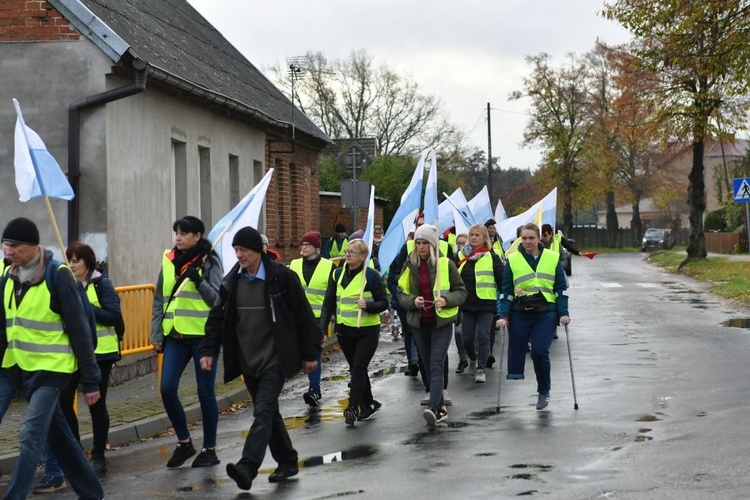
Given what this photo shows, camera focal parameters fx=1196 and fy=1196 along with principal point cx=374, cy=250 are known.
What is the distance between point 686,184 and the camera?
303ft

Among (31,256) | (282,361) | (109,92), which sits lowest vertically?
(282,361)

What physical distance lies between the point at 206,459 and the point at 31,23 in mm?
8318

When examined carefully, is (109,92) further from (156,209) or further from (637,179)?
(637,179)

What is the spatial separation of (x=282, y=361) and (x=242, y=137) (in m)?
14.9

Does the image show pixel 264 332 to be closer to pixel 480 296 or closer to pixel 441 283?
pixel 441 283

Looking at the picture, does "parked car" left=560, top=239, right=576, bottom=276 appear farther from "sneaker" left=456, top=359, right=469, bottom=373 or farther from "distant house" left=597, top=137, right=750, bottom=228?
"distant house" left=597, top=137, right=750, bottom=228

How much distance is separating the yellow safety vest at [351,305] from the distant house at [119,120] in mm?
4803

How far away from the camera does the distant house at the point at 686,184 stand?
86750 millimetres

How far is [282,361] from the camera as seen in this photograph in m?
8.00

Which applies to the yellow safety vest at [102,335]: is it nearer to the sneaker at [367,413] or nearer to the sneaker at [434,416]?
the sneaker at [367,413]

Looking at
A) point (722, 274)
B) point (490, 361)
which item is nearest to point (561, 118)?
point (722, 274)

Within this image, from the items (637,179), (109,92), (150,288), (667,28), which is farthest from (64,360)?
(637,179)

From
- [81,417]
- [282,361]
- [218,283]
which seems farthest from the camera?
[81,417]

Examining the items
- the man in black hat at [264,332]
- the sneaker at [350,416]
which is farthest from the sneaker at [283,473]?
the sneaker at [350,416]
